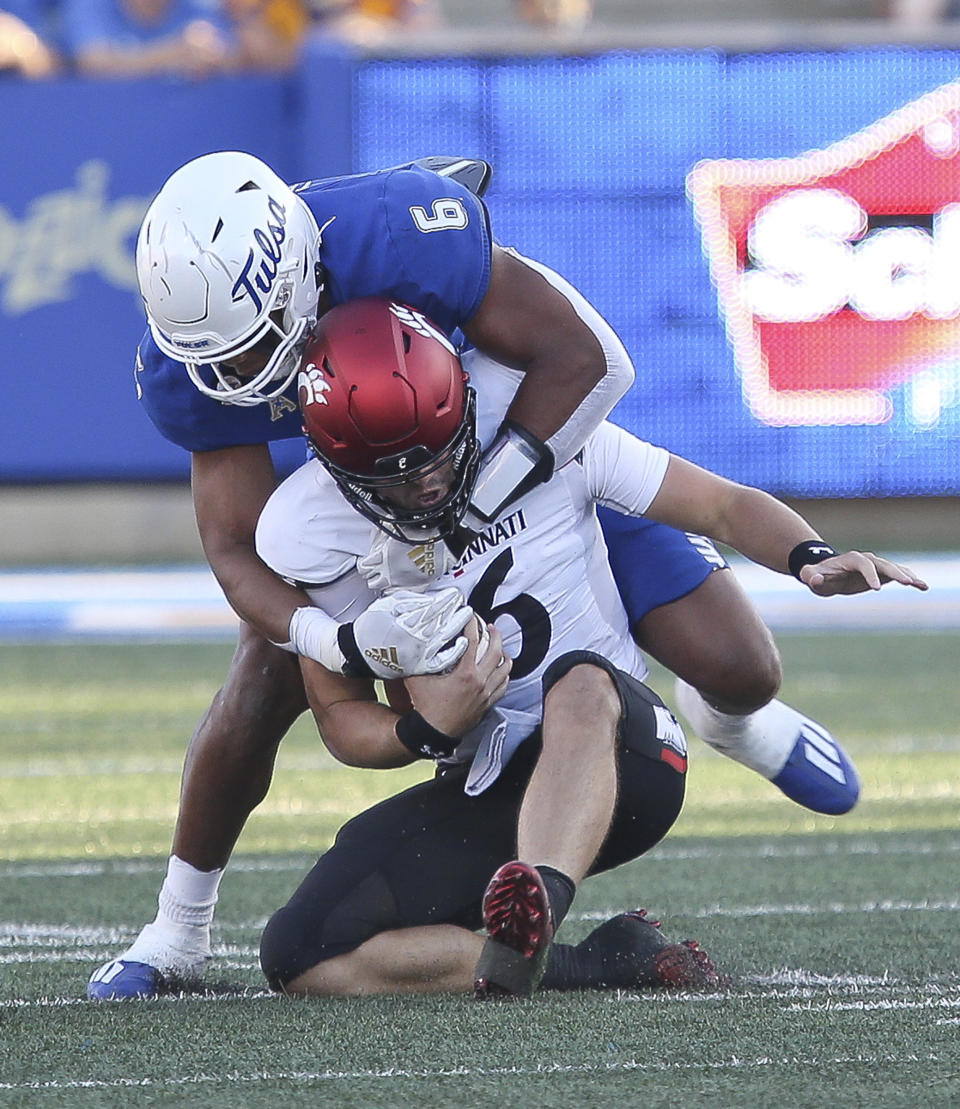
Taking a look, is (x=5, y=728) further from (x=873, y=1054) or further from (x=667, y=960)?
(x=873, y=1054)

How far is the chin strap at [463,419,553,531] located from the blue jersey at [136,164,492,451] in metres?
0.26

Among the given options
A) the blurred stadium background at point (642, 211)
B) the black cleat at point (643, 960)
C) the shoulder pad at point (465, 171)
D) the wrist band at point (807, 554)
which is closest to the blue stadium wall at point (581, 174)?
the blurred stadium background at point (642, 211)

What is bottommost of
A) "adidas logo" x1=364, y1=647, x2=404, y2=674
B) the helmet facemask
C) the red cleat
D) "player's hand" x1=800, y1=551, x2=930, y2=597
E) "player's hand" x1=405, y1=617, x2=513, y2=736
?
the red cleat

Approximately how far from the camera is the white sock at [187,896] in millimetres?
2992

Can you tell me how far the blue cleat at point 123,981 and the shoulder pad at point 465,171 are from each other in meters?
1.42

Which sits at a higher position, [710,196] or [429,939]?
[429,939]

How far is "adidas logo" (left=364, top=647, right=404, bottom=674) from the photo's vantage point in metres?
2.57

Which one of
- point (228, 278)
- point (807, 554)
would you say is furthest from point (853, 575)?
point (228, 278)

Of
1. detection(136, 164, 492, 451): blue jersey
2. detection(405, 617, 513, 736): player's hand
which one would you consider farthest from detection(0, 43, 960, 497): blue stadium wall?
detection(405, 617, 513, 736): player's hand

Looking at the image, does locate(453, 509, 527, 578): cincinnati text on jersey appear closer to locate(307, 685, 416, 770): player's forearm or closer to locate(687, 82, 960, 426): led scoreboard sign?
locate(307, 685, 416, 770): player's forearm

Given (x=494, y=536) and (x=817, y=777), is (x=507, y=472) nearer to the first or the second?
(x=494, y=536)

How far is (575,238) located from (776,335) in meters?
1.09

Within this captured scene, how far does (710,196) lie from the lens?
973cm

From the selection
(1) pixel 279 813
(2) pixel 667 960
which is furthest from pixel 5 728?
(2) pixel 667 960
